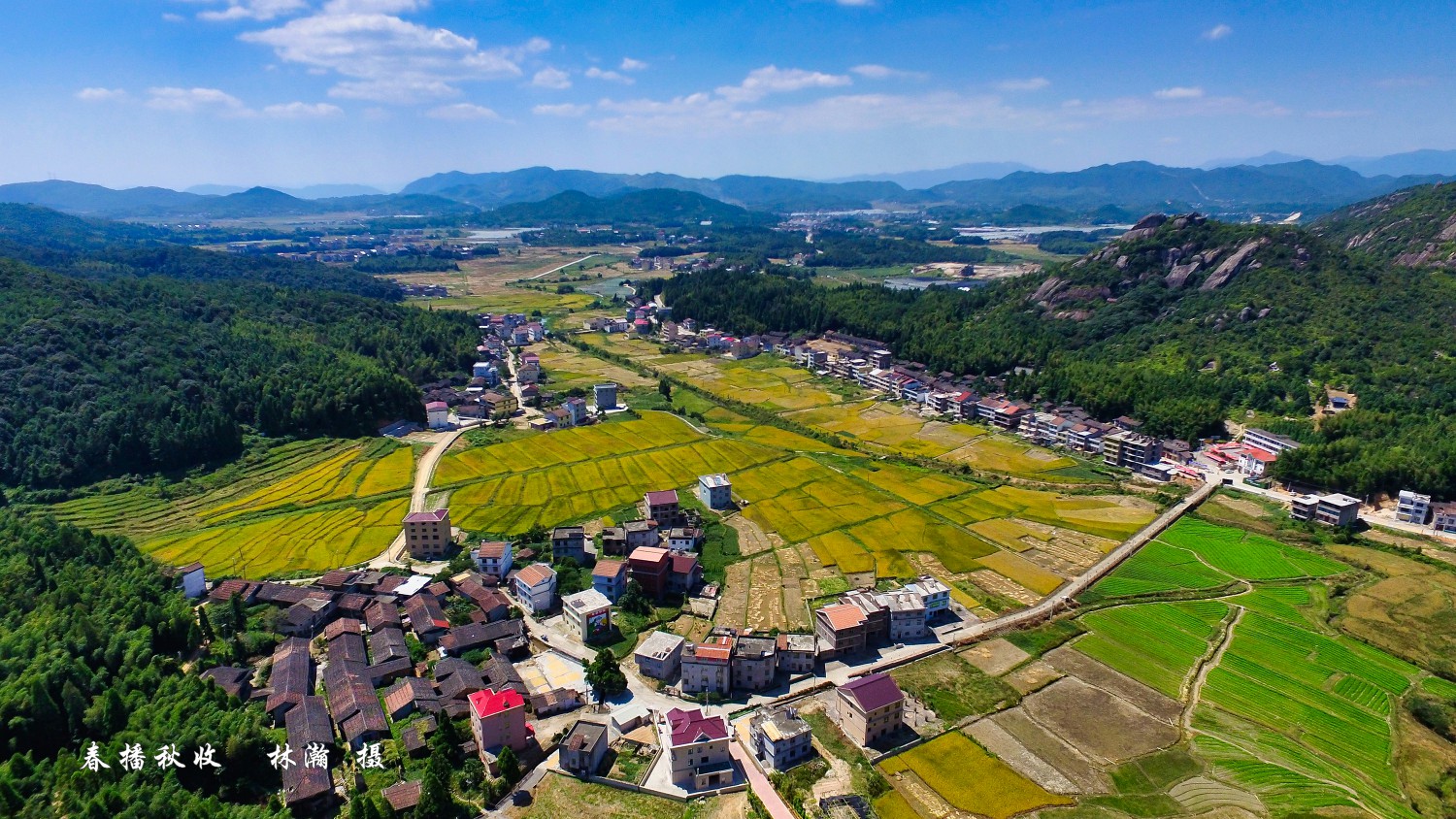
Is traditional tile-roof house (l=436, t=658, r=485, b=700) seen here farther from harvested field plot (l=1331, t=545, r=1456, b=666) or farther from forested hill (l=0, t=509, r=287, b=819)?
harvested field plot (l=1331, t=545, r=1456, b=666)

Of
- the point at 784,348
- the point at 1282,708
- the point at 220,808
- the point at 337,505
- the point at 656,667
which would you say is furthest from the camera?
the point at 784,348

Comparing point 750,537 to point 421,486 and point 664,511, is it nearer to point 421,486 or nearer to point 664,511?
point 664,511

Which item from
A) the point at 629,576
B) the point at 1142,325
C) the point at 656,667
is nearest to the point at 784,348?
the point at 1142,325

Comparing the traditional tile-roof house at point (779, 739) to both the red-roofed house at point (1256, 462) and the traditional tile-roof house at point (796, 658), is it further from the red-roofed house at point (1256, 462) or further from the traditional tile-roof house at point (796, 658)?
the red-roofed house at point (1256, 462)

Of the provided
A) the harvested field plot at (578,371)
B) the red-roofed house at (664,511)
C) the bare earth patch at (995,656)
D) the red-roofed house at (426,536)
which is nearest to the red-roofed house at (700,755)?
the bare earth patch at (995,656)

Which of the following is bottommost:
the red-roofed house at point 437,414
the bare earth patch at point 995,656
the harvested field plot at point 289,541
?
the bare earth patch at point 995,656

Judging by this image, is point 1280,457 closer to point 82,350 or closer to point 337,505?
point 337,505
